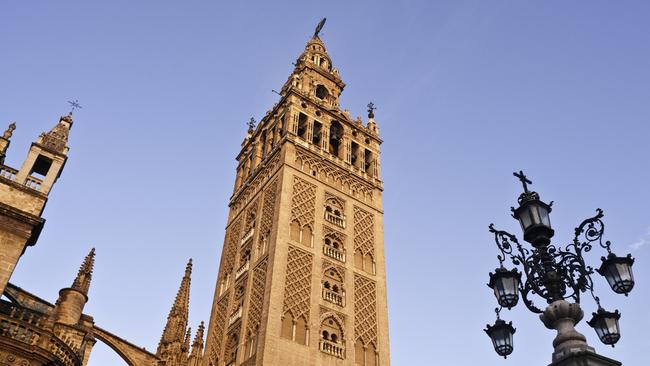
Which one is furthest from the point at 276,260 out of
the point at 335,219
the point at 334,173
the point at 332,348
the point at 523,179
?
the point at 523,179

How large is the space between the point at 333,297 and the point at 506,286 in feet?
57.1

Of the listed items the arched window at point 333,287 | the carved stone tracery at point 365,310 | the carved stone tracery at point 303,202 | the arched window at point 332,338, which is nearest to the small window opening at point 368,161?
the carved stone tracery at point 303,202

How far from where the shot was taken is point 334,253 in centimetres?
2662

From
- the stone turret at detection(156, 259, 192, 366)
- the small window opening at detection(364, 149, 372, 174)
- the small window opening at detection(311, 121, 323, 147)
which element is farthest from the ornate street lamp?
the small window opening at detection(364, 149, 372, 174)

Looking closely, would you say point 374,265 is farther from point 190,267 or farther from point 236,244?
point 190,267

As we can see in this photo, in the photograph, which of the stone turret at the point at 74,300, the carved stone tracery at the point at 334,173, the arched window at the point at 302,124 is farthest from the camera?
the arched window at the point at 302,124

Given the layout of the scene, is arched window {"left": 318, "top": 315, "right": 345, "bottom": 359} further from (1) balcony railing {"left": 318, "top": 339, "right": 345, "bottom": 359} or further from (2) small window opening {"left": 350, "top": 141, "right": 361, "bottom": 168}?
(2) small window opening {"left": 350, "top": 141, "right": 361, "bottom": 168}

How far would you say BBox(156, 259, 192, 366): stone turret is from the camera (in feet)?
76.2

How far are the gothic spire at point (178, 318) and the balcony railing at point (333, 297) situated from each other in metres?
6.37

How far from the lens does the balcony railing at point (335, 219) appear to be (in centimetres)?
2791

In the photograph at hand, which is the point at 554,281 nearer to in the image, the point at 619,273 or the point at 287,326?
the point at 619,273

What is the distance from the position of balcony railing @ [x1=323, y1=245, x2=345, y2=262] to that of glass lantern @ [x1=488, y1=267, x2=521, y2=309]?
60.3 ft

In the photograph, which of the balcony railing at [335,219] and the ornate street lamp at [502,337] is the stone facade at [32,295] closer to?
the balcony railing at [335,219]

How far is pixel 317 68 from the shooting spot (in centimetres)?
3762
